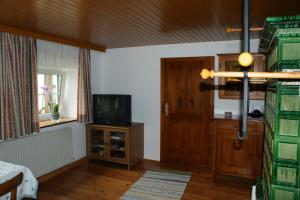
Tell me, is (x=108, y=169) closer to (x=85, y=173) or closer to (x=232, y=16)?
(x=85, y=173)

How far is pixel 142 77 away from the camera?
4.64 metres

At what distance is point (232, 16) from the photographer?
Result: 248 centimetres

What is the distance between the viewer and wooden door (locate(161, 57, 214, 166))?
4.24 m

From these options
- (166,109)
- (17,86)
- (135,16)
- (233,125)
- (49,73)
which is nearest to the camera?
(135,16)

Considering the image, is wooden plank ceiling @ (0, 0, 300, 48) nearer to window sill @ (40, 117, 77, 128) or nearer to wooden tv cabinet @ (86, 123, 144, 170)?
window sill @ (40, 117, 77, 128)

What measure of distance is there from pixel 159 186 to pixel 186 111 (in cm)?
144

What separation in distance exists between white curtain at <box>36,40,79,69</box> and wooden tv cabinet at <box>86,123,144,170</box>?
1.21 m

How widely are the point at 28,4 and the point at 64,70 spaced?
229cm

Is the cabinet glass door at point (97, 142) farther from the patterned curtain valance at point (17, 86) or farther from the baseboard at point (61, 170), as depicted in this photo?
the patterned curtain valance at point (17, 86)

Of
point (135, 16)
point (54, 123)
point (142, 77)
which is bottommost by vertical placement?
point (54, 123)

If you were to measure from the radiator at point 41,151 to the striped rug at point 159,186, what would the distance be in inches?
53.0

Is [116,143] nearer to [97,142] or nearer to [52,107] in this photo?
[97,142]

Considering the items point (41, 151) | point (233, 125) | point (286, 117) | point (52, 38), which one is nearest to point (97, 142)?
point (41, 151)

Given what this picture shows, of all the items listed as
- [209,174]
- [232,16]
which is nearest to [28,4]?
[232,16]
